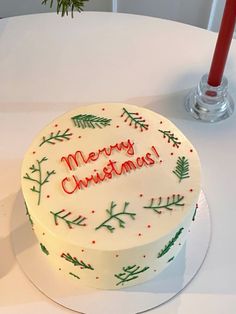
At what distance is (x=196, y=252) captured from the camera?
36.0 inches

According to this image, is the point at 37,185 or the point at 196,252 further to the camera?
the point at 196,252

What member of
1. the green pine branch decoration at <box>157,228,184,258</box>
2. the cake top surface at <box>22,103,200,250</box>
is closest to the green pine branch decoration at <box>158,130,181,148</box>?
the cake top surface at <box>22,103,200,250</box>

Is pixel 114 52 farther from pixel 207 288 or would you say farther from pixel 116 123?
pixel 207 288

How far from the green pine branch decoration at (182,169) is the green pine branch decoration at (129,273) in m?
0.14

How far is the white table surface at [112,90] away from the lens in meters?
0.88

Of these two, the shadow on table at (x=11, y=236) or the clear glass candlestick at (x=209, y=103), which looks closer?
the shadow on table at (x=11, y=236)

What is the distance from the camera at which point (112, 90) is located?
114 cm

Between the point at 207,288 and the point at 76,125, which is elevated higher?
the point at 76,125

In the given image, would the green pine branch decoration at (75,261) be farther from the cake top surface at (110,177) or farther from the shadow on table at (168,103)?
the shadow on table at (168,103)

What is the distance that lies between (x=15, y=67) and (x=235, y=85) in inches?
18.3

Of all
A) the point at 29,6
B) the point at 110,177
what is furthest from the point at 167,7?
the point at 110,177

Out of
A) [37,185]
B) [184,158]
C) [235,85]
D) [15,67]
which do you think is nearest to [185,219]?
[184,158]

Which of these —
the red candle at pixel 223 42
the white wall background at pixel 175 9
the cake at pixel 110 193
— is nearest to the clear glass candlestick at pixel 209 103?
the red candle at pixel 223 42

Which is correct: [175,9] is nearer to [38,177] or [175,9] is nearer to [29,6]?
[29,6]
